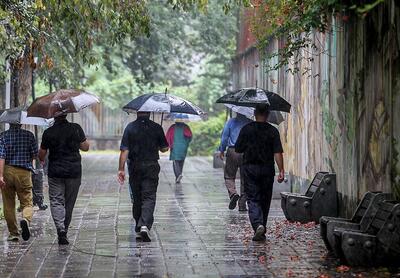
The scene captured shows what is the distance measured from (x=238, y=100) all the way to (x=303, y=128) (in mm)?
4307

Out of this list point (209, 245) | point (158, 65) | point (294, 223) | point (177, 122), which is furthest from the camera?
point (158, 65)

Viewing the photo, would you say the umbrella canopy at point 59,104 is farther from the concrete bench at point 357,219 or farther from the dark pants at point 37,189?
the dark pants at point 37,189

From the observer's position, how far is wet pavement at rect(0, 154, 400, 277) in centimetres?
940

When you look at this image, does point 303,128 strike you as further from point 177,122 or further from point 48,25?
point 177,122

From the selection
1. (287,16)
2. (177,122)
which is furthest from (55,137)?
(177,122)

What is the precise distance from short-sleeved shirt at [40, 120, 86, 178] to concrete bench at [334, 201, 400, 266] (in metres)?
3.96

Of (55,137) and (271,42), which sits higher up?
(271,42)

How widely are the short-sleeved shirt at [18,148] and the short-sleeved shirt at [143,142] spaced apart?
1.28 metres

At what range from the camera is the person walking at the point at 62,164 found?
1152 cm

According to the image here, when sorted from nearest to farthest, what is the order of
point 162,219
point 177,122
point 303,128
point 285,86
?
1. point 162,219
2. point 303,128
3. point 285,86
4. point 177,122

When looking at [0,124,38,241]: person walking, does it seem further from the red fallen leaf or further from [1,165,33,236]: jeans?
the red fallen leaf

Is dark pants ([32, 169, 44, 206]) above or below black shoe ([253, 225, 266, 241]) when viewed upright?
above

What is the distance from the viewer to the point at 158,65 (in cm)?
3275

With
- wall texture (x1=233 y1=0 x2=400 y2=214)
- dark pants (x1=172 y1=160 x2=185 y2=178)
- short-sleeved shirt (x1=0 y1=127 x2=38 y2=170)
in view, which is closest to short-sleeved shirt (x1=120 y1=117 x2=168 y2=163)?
short-sleeved shirt (x1=0 y1=127 x2=38 y2=170)
